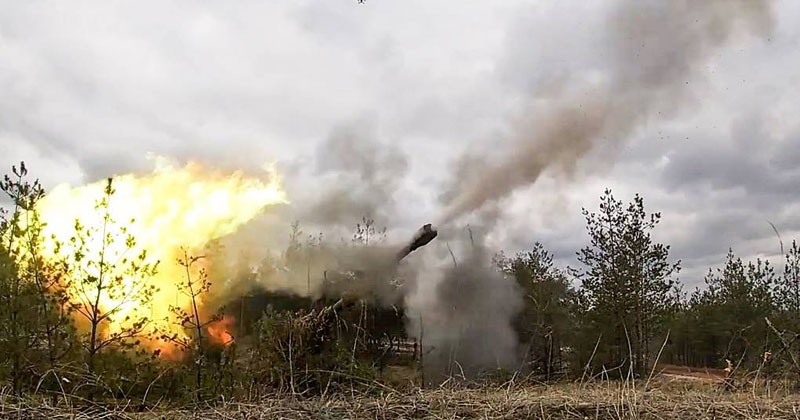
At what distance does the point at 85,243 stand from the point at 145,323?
4.83 feet

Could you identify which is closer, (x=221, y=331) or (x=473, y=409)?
(x=473, y=409)

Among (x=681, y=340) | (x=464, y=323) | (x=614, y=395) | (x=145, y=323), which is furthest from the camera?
(x=681, y=340)

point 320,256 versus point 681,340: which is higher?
point 320,256

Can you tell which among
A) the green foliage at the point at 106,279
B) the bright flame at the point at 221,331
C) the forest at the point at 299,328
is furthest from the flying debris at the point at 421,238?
the green foliage at the point at 106,279

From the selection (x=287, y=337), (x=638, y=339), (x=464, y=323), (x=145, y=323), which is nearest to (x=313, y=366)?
(x=287, y=337)

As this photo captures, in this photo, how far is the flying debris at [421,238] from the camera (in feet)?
57.6

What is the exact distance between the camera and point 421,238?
1759cm

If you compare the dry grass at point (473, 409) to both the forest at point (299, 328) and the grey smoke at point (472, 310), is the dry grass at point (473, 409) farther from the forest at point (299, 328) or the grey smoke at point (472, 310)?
the grey smoke at point (472, 310)

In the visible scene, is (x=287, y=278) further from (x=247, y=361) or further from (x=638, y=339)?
(x=638, y=339)

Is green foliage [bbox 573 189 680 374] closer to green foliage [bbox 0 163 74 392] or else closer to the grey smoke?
the grey smoke

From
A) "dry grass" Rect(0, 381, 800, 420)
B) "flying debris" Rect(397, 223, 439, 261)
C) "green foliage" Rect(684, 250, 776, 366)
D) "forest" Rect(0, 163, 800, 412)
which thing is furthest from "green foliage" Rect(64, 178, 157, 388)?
"green foliage" Rect(684, 250, 776, 366)

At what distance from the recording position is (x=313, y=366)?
10469 millimetres

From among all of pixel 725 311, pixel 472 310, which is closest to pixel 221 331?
pixel 472 310

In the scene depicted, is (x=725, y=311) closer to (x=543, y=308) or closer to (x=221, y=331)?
Result: (x=543, y=308)
